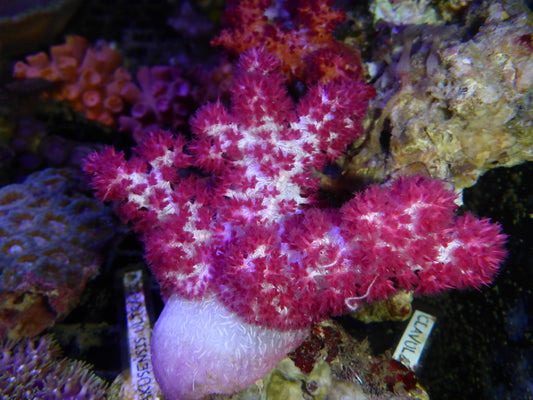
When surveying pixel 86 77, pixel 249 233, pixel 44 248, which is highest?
pixel 86 77

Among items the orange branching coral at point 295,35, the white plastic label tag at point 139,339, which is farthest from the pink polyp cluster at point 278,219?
the white plastic label tag at point 139,339

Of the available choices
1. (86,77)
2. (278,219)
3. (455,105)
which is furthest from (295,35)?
(86,77)

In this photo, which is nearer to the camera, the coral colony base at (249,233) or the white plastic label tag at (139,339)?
the coral colony base at (249,233)

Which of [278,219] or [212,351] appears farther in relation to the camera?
[278,219]

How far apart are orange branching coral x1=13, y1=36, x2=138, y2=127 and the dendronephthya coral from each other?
8.21 ft

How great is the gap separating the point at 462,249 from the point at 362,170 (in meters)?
0.82

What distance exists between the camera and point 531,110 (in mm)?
2012

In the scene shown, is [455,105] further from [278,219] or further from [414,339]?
[414,339]

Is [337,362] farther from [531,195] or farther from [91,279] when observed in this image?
[91,279]

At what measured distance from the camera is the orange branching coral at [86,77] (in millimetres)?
3430

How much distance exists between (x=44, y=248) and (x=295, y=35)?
2.60 metres

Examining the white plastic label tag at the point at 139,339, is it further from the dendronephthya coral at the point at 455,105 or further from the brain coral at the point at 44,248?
the dendronephthya coral at the point at 455,105

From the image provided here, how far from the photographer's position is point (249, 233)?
202cm

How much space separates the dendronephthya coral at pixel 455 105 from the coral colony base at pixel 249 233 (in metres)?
0.22
